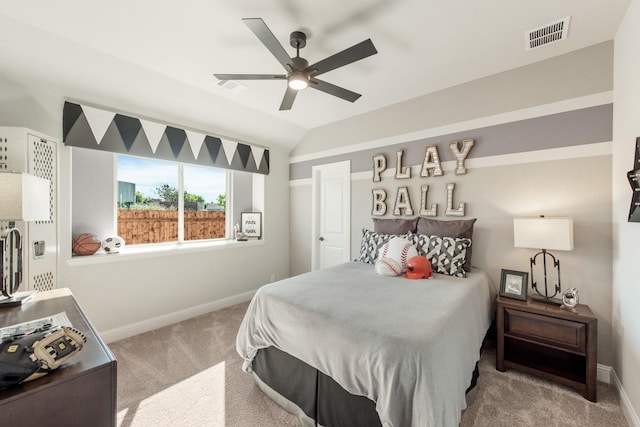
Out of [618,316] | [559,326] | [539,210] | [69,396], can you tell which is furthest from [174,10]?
[618,316]

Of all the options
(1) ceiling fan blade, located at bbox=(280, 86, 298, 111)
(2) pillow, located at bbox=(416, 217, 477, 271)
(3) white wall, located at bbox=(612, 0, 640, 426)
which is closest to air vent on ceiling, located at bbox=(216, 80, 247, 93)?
(1) ceiling fan blade, located at bbox=(280, 86, 298, 111)

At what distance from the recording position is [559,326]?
1.99 metres

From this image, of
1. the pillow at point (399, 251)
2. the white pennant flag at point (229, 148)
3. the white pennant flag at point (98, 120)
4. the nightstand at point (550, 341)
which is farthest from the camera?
the white pennant flag at point (229, 148)

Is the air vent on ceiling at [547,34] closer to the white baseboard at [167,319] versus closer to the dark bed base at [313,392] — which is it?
the dark bed base at [313,392]

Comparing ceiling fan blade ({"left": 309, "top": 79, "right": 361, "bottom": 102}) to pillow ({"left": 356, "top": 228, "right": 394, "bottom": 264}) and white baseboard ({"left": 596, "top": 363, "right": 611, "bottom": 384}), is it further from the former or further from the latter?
white baseboard ({"left": 596, "top": 363, "right": 611, "bottom": 384})

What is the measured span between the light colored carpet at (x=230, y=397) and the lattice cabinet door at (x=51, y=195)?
0.95 meters

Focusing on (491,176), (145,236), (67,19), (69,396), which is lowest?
(69,396)

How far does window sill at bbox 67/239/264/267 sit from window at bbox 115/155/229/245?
11 cm

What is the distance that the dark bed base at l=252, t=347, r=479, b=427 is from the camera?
1399 mm

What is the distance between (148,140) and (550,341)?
13.7ft

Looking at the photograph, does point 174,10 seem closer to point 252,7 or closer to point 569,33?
point 252,7

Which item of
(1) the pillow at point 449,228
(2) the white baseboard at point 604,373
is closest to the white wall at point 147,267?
(1) the pillow at point 449,228

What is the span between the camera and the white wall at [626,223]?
1.65 meters

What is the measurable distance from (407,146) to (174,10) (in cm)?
252
